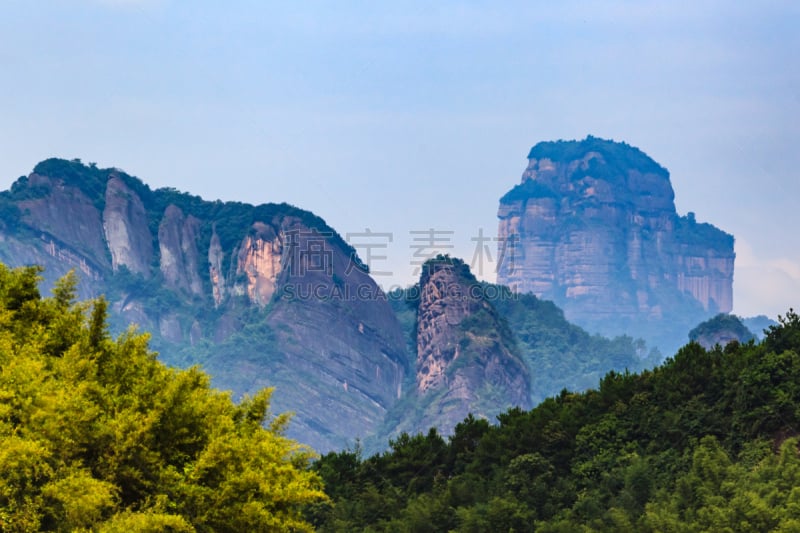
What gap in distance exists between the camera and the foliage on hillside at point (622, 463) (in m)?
43.2

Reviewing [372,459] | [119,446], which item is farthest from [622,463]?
[119,446]

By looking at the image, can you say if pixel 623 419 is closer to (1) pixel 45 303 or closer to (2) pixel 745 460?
(2) pixel 745 460

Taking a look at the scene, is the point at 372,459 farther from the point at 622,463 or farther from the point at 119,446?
the point at 119,446

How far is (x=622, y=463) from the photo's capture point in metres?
51.0

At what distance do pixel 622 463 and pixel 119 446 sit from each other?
2898 cm

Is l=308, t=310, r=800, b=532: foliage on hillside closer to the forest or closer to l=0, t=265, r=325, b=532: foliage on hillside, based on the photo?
the forest

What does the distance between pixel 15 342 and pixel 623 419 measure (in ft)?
104

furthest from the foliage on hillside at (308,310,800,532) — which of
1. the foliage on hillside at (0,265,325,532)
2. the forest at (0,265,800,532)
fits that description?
the foliage on hillside at (0,265,325,532)

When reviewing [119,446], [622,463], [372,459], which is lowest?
[119,446]

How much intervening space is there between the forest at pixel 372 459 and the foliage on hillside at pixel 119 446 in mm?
46

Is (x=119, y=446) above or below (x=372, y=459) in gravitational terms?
below

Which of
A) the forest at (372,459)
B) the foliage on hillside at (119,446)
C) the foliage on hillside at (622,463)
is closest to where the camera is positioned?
the foliage on hillside at (119,446)

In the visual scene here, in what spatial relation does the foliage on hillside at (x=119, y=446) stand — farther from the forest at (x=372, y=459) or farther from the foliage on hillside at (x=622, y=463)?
the foliage on hillside at (x=622, y=463)

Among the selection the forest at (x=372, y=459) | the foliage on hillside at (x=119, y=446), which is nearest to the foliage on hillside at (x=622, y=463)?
the forest at (x=372, y=459)
